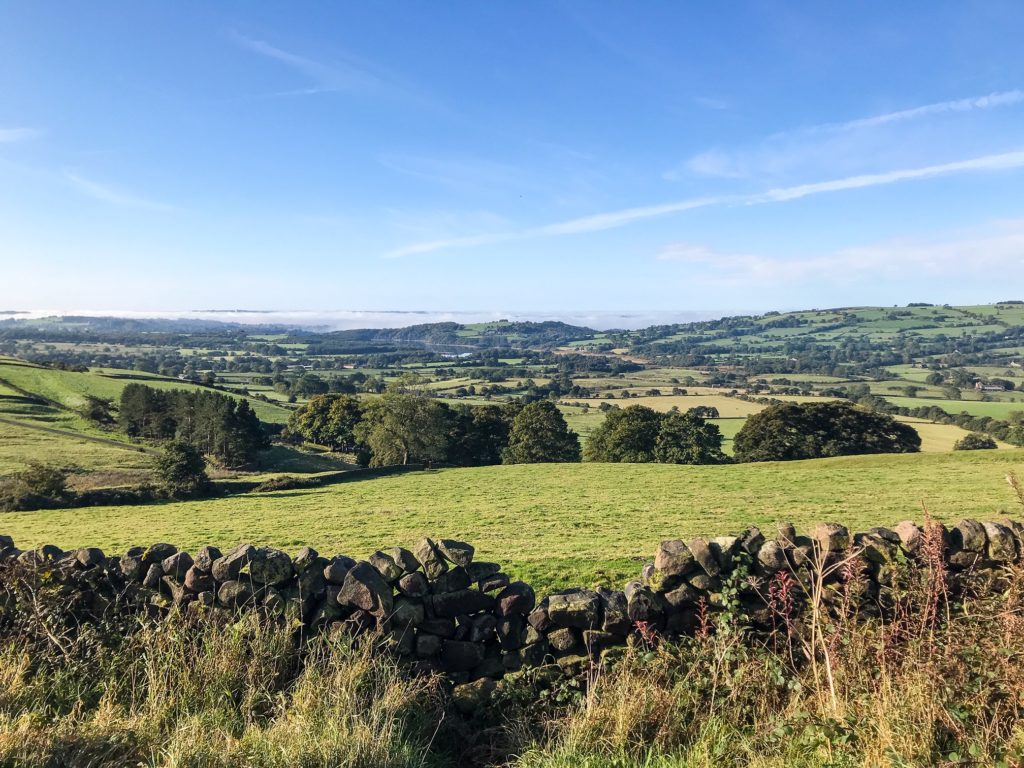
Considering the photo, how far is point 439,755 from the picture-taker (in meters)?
5.05

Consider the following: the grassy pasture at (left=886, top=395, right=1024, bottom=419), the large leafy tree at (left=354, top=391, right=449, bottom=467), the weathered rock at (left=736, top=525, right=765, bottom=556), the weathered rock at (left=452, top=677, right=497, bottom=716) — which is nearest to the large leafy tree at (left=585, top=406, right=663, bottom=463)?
the large leafy tree at (left=354, top=391, right=449, bottom=467)

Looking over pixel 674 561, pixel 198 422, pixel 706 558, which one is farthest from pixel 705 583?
pixel 198 422

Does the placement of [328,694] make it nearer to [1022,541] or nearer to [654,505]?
[1022,541]

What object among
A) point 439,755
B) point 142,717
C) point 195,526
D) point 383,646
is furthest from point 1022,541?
point 195,526

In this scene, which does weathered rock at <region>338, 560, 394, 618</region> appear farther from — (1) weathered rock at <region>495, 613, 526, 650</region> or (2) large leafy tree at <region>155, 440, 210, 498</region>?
(2) large leafy tree at <region>155, 440, 210, 498</region>

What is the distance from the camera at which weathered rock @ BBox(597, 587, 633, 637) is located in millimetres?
6020

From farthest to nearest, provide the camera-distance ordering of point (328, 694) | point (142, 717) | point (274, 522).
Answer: point (274, 522), point (328, 694), point (142, 717)

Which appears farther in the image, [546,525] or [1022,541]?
[546,525]

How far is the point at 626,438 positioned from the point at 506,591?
5294 cm

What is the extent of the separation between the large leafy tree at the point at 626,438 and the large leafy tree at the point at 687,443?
1.13 metres

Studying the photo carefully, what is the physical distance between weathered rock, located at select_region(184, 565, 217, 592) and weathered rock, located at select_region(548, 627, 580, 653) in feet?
12.4

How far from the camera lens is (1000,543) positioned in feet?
20.3

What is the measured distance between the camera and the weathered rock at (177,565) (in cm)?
652

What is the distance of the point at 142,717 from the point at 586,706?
12.4 feet
